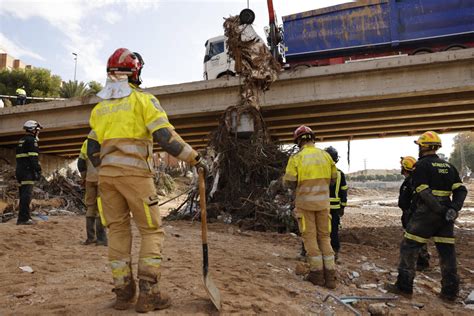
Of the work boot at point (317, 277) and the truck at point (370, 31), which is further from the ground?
the truck at point (370, 31)

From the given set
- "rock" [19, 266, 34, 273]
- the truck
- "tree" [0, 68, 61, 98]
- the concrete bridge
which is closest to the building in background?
"tree" [0, 68, 61, 98]

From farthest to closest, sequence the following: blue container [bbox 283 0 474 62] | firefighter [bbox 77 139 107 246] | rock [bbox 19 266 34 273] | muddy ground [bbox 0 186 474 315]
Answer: blue container [bbox 283 0 474 62], firefighter [bbox 77 139 107 246], rock [bbox 19 266 34 273], muddy ground [bbox 0 186 474 315]

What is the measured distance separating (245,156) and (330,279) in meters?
5.46

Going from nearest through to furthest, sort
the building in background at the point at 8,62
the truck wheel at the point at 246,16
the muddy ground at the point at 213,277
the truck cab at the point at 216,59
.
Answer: the muddy ground at the point at 213,277
the truck wheel at the point at 246,16
the truck cab at the point at 216,59
the building in background at the point at 8,62

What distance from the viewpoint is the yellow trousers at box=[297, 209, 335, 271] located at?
3686 mm

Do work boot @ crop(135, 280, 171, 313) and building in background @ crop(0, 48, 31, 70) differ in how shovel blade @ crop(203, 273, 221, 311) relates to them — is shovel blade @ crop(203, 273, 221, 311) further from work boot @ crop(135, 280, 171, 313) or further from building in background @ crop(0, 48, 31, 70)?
building in background @ crop(0, 48, 31, 70)

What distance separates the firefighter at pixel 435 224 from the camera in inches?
142

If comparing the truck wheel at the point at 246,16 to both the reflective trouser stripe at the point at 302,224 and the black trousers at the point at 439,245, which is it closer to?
the reflective trouser stripe at the point at 302,224

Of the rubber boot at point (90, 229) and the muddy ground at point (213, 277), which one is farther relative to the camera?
the rubber boot at point (90, 229)

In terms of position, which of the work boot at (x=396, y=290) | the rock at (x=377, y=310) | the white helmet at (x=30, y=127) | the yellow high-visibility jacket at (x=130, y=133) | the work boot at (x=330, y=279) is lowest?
the work boot at (x=396, y=290)

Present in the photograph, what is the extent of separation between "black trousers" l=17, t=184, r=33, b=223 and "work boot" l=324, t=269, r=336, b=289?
18.9ft

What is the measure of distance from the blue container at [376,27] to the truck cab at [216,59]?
2.65 metres

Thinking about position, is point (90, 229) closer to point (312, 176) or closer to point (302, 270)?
point (302, 270)

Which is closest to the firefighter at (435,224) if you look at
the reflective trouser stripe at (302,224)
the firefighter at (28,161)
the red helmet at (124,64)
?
the reflective trouser stripe at (302,224)
